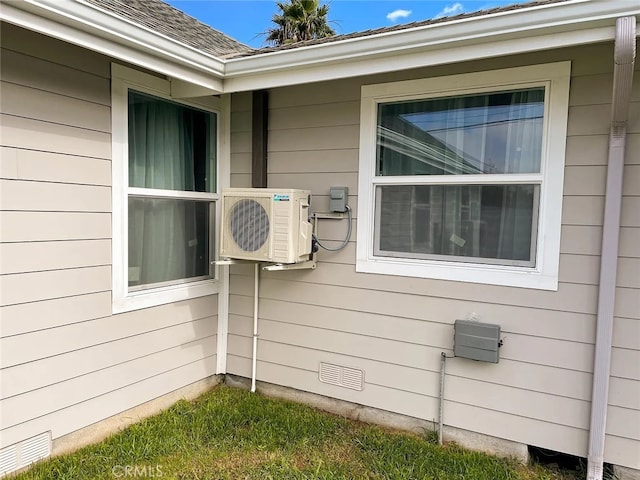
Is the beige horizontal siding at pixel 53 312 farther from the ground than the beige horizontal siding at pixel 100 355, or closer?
farther from the ground

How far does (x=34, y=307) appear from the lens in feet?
7.54

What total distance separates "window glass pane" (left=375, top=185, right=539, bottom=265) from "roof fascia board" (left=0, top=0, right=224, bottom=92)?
1335mm

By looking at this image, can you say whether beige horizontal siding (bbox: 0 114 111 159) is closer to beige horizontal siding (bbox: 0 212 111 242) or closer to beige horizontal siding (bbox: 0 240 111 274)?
beige horizontal siding (bbox: 0 212 111 242)

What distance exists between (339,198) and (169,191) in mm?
1131

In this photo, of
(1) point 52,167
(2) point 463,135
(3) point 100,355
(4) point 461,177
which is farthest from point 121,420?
(2) point 463,135

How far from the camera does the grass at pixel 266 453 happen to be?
237 centimetres

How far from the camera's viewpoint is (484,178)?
2.62m

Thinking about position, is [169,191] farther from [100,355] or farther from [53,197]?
[100,355]

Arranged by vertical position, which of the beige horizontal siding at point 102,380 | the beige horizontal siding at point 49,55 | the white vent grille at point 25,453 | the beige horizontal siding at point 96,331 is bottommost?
the white vent grille at point 25,453

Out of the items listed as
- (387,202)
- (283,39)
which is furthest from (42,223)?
(283,39)

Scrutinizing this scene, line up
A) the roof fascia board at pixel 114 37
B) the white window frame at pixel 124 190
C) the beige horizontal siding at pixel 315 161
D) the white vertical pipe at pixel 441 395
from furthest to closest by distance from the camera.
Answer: the beige horizontal siding at pixel 315 161
the white vertical pipe at pixel 441 395
the white window frame at pixel 124 190
the roof fascia board at pixel 114 37

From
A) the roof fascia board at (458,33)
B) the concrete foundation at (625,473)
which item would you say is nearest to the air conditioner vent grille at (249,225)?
the roof fascia board at (458,33)

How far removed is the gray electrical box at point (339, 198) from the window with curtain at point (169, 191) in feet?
3.14

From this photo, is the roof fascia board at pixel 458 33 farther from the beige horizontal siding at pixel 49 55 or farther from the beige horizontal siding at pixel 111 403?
the beige horizontal siding at pixel 111 403
